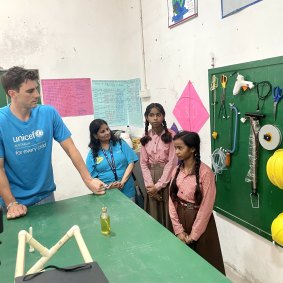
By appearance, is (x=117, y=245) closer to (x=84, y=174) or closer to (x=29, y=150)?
(x=84, y=174)

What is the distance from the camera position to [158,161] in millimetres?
2617

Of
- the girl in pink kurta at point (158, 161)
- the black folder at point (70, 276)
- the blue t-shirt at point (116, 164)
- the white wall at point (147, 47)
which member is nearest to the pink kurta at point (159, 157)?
the girl in pink kurta at point (158, 161)

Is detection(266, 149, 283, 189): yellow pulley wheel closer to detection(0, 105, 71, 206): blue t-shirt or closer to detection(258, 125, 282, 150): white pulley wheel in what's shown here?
detection(258, 125, 282, 150): white pulley wheel

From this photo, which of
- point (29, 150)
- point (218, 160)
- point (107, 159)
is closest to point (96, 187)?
point (29, 150)

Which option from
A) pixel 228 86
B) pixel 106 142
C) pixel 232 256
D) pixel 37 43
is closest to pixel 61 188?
pixel 106 142

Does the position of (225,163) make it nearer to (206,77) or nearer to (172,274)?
(206,77)

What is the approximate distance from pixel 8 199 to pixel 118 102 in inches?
92.3

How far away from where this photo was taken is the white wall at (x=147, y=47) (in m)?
2.02

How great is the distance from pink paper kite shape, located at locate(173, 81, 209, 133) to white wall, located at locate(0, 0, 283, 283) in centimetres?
6

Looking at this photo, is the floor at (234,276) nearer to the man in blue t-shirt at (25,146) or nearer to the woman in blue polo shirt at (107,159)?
the woman in blue polo shirt at (107,159)

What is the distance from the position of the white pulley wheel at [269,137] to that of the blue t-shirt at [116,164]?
1216 mm

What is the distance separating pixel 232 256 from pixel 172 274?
1.55 metres

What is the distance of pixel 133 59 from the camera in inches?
143

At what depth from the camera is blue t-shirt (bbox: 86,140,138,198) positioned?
2.59m
